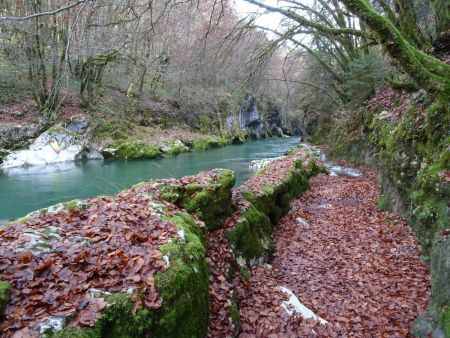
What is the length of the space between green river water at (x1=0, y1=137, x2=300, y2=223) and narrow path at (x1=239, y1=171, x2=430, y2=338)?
278 inches

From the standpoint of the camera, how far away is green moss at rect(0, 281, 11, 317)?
2.37 metres

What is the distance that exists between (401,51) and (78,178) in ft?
48.2

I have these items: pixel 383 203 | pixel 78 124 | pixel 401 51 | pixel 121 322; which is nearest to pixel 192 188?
pixel 121 322

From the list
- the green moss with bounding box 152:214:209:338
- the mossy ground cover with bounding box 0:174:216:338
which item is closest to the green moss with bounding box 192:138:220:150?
the mossy ground cover with bounding box 0:174:216:338

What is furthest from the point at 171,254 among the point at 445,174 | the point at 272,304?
the point at 445,174

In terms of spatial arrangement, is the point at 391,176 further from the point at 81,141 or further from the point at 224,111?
the point at 224,111

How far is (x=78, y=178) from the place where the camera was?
1612 centimetres

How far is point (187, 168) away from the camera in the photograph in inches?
763

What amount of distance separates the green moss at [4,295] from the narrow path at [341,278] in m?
2.64

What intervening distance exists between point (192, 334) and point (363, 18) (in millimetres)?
5414

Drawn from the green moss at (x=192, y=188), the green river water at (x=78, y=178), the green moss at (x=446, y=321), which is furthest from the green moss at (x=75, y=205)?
the green river water at (x=78, y=178)

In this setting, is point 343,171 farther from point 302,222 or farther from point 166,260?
point 166,260

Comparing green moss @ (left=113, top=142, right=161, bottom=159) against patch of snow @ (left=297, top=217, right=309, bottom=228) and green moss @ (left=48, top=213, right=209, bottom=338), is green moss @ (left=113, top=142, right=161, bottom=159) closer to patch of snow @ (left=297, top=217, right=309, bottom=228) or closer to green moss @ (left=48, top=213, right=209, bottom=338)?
patch of snow @ (left=297, top=217, right=309, bottom=228)

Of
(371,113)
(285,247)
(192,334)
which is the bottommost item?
(285,247)
